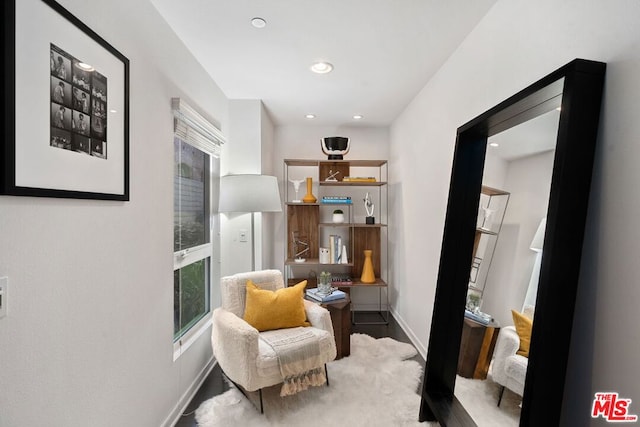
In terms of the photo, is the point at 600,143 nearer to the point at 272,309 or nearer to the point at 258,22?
the point at 258,22

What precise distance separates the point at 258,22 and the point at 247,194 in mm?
1311

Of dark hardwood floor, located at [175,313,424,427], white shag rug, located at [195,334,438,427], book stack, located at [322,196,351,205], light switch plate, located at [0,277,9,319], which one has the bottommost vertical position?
dark hardwood floor, located at [175,313,424,427]

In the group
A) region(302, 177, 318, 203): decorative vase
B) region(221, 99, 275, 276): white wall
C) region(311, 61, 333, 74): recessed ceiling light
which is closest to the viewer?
region(311, 61, 333, 74): recessed ceiling light

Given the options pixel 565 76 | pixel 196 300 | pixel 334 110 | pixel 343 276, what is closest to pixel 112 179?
pixel 196 300

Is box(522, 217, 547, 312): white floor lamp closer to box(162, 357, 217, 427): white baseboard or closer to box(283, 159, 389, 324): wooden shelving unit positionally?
box(162, 357, 217, 427): white baseboard

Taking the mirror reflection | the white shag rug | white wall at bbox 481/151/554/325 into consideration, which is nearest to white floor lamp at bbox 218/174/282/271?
the white shag rug

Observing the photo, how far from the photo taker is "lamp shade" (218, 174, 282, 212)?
9.13 ft

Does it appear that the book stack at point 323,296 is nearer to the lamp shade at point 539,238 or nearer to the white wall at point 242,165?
the white wall at point 242,165

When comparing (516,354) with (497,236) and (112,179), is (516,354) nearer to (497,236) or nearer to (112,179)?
(497,236)

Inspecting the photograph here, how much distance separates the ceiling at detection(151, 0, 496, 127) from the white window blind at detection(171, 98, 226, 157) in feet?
1.54

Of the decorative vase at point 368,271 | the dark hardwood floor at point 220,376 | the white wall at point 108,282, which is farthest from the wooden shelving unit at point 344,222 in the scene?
the white wall at point 108,282

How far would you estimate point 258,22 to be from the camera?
1.98m

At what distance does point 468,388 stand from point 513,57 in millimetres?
1783

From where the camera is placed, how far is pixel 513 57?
1.71 meters
